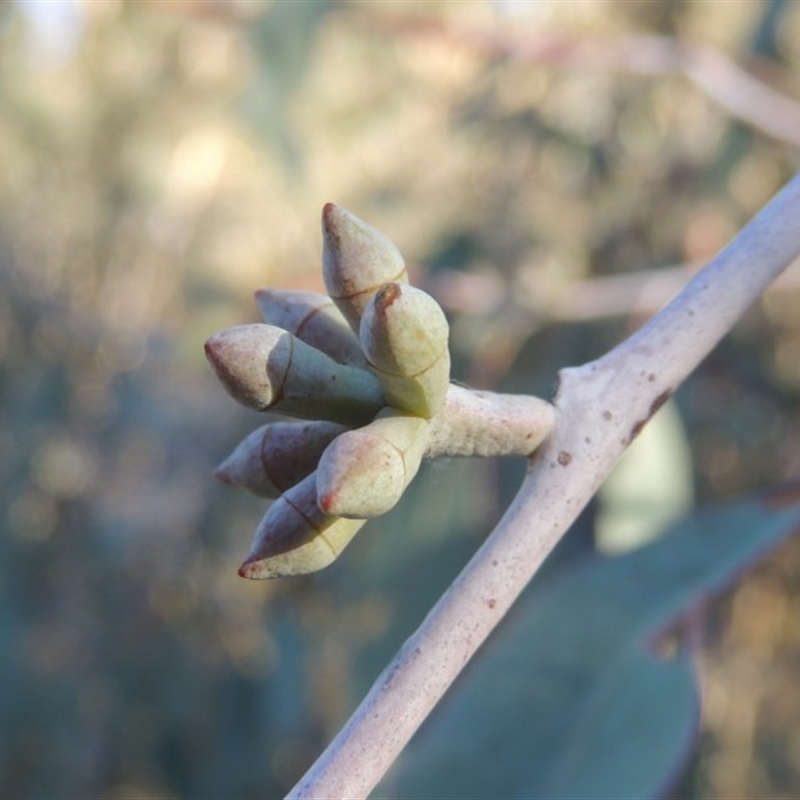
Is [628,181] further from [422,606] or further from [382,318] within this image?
[382,318]

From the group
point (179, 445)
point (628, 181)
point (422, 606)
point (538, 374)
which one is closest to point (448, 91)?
point (628, 181)

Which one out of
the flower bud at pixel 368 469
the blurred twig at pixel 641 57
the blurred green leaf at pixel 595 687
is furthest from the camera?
the blurred twig at pixel 641 57

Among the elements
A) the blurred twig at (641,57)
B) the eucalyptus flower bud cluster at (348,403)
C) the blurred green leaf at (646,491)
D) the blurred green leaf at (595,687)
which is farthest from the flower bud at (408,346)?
the blurred twig at (641,57)

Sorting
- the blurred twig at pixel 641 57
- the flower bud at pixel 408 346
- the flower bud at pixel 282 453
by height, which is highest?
the blurred twig at pixel 641 57

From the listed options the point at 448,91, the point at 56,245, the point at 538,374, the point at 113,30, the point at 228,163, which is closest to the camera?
the point at 538,374

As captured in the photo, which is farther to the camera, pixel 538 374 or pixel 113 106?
pixel 113 106

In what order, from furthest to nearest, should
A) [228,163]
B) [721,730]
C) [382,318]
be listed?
[228,163]
[721,730]
[382,318]

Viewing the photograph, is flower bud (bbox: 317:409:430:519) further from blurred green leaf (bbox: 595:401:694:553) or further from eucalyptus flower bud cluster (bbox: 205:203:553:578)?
blurred green leaf (bbox: 595:401:694:553)

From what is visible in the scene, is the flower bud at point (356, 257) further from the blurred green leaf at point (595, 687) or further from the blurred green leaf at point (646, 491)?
the blurred green leaf at point (646, 491)
